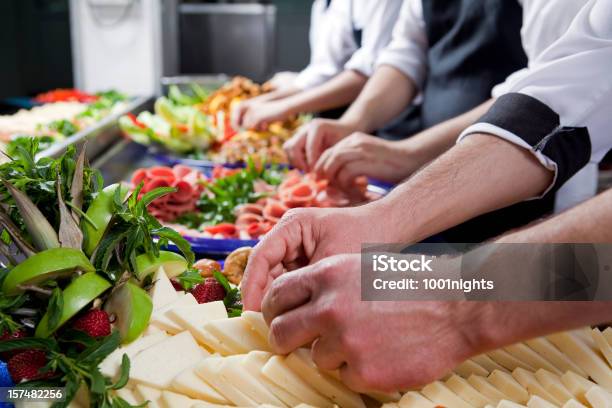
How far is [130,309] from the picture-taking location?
980 millimetres

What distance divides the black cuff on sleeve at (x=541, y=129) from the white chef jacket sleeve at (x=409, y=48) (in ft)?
3.86

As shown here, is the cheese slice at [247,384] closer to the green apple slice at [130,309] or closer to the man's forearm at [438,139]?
the green apple slice at [130,309]

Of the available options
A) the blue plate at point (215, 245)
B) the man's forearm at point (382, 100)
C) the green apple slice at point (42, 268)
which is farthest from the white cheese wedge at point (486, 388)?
the man's forearm at point (382, 100)

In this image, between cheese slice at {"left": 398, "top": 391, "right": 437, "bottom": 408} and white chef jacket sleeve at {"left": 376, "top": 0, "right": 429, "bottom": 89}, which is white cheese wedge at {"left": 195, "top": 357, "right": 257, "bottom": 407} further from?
white chef jacket sleeve at {"left": 376, "top": 0, "right": 429, "bottom": 89}

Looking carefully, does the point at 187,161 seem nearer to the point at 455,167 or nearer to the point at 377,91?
the point at 377,91

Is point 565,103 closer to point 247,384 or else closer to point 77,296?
point 247,384

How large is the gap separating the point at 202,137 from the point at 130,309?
6.50 ft

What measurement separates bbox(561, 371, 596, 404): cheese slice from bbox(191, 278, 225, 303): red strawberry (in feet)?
1.88

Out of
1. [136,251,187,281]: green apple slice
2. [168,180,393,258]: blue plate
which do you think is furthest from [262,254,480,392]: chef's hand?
[168,180,393,258]: blue plate

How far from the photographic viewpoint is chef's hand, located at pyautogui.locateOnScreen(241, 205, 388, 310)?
1062mm

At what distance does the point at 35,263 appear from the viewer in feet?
3.08

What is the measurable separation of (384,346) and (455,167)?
58 centimetres

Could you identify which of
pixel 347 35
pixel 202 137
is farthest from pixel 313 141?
pixel 347 35

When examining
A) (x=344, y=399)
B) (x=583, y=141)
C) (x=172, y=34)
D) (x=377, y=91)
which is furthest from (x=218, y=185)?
(x=172, y=34)
